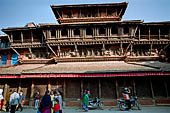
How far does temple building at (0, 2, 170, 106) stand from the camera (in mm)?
12211

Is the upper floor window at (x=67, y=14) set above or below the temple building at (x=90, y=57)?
above

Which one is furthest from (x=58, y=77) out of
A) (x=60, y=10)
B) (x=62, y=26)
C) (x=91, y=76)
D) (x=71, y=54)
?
(x=60, y=10)

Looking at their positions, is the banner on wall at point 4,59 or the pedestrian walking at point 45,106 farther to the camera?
the banner on wall at point 4,59

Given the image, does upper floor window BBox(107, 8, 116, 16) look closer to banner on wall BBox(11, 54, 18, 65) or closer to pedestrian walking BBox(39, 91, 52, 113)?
banner on wall BBox(11, 54, 18, 65)

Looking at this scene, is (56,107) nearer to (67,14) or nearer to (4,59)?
(67,14)

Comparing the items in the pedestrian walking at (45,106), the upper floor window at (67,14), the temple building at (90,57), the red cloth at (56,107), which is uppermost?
the upper floor window at (67,14)

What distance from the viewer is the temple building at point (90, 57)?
12.2 meters

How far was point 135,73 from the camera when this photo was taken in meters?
11.6

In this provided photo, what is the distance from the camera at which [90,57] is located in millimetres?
15586

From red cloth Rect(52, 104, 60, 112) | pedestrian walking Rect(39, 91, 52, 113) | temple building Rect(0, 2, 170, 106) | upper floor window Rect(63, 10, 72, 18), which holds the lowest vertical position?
red cloth Rect(52, 104, 60, 112)

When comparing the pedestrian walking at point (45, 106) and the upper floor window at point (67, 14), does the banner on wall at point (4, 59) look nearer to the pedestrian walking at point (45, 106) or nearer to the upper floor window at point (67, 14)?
the upper floor window at point (67, 14)

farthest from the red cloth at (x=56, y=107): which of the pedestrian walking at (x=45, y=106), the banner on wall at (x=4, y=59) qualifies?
the banner on wall at (x=4, y=59)

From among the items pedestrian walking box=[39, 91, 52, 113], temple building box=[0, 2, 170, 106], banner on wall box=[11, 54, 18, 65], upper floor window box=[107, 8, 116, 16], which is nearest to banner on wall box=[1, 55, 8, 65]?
temple building box=[0, 2, 170, 106]

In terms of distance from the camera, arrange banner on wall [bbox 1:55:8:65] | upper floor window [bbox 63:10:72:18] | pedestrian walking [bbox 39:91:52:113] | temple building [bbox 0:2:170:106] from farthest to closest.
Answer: banner on wall [bbox 1:55:8:65] < upper floor window [bbox 63:10:72:18] < temple building [bbox 0:2:170:106] < pedestrian walking [bbox 39:91:52:113]
